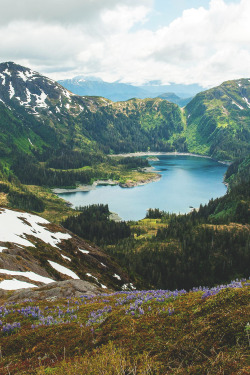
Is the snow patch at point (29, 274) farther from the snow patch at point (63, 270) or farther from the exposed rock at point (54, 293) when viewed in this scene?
the exposed rock at point (54, 293)

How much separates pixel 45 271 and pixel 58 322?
32.5 meters

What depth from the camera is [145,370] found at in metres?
6.09

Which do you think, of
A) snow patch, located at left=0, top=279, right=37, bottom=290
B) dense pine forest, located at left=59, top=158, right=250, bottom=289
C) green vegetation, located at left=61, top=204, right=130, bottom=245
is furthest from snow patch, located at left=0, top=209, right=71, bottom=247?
green vegetation, located at left=61, top=204, right=130, bottom=245

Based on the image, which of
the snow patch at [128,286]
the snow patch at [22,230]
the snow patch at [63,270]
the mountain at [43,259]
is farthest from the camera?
the snow patch at [128,286]

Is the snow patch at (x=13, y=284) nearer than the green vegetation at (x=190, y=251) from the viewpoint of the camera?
Yes

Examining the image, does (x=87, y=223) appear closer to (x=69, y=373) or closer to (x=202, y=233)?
(x=202, y=233)

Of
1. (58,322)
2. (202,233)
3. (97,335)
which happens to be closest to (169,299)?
(97,335)

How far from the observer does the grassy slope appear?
614 cm

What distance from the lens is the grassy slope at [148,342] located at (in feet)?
20.1

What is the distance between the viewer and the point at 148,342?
775cm

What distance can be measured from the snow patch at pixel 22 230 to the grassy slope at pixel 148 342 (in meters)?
42.7

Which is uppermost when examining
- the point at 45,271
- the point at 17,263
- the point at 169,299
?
the point at 169,299

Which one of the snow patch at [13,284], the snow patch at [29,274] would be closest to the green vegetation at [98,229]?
the snow patch at [29,274]

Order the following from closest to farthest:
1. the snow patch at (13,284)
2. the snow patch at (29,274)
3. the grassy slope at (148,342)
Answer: the grassy slope at (148,342), the snow patch at (13,284), the snow patch at (29,274)
